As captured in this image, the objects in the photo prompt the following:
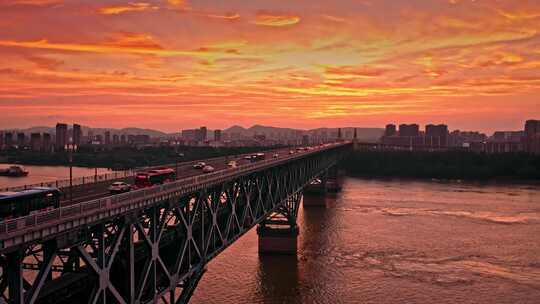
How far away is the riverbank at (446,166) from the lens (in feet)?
534

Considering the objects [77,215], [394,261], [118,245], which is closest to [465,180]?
[394,261]

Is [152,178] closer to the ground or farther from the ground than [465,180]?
farther from the ground

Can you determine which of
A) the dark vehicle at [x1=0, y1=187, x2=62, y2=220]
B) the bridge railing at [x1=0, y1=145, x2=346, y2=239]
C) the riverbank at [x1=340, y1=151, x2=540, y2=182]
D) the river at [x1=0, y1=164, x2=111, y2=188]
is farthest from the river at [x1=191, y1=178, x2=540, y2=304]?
the riverbank at [x1=340, y1=151, x2=540, y2=182]

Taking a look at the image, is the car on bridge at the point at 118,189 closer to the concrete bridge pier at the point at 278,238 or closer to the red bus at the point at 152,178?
the red bus at the point at 152,178

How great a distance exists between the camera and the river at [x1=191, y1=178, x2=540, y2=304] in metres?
44.1

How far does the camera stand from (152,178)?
3141 cm

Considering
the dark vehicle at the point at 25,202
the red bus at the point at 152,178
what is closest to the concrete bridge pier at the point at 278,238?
the red bus at the point at 152,178

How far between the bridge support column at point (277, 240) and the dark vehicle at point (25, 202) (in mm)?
38412

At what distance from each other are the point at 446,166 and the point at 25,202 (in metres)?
168

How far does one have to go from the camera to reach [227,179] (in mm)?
34312

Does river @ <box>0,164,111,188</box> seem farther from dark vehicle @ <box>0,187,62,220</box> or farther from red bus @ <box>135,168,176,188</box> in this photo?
dark vehicle @ <box>0,187,62,220</box>

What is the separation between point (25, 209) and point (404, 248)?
160 ft

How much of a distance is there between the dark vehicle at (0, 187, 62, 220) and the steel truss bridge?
1550 millimetres

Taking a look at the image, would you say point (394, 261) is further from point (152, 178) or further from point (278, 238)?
point (152, 178)
